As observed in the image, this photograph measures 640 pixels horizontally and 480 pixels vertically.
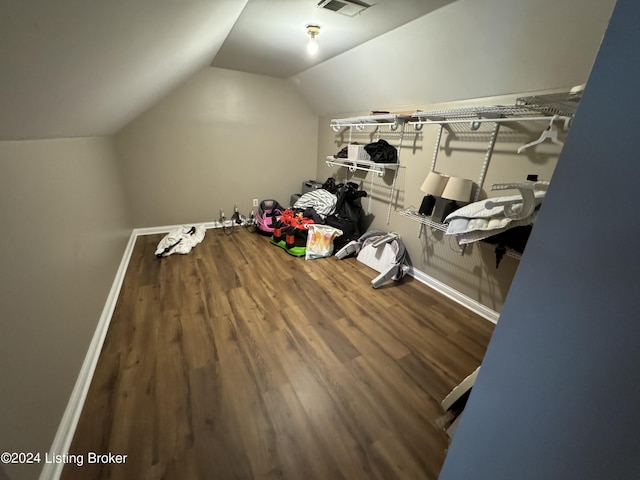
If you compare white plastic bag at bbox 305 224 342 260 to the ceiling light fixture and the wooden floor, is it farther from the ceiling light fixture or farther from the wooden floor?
the ceiling light fixture

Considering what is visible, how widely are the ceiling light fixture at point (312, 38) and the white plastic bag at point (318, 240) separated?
5.82 ft

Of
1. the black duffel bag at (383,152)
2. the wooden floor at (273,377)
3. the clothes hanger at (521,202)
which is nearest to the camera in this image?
the wooden floor at (273,377)

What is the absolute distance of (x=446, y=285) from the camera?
8.09 ft

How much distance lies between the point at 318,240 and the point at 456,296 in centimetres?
154

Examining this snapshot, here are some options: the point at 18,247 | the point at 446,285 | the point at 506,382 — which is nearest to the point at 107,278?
the point at 18,247

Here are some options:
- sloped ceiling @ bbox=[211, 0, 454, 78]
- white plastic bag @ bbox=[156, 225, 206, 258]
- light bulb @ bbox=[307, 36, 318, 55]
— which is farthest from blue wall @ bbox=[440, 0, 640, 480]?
white plastic bag @ bbox=[156, 225, 206, 258]

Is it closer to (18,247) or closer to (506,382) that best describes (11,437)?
(18,247)

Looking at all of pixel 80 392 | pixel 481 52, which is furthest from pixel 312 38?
pixel 80 392

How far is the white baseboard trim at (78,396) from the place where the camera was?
1042 millimetres

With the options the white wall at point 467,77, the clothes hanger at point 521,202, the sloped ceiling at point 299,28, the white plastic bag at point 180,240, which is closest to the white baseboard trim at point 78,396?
the white plastic bag at point 180,240

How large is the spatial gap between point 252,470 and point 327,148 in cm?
385

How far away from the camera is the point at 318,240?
9.99 feet

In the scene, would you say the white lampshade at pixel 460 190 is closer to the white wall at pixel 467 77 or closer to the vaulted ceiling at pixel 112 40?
the white wall at pixel 467 77

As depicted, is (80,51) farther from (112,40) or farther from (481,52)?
(481,52)
